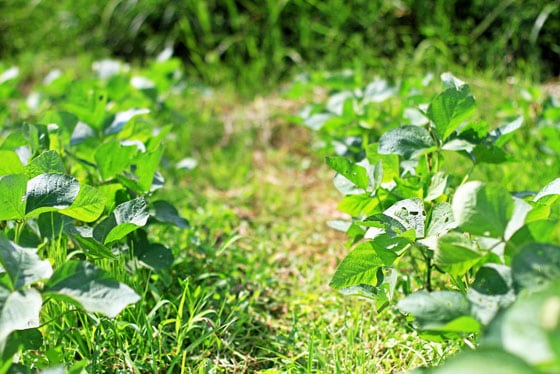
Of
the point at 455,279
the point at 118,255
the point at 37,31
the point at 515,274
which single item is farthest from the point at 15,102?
the point at 515,274

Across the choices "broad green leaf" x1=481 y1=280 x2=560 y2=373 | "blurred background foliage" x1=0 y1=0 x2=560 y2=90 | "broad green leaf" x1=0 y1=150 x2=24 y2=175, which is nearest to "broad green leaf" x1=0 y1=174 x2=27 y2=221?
"broad green leaf" x1=0 y1=150 x2=24 y2=175

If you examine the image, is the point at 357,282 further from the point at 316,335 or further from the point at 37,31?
the point at 37,31

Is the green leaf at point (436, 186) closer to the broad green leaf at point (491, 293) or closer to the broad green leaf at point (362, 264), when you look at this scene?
the broad green leaf at point (362, 264)

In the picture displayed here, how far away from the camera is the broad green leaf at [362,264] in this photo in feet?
3.74

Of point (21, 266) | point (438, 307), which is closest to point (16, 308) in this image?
point (21, 266)

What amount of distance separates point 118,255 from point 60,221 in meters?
0.16

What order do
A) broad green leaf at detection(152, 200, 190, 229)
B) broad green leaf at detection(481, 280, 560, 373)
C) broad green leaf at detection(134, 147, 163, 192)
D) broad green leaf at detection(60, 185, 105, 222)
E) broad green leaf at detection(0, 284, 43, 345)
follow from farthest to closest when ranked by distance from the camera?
1. broad green leaf at detection(152, 200, 190, 229)
2. broad green leaf at detection(134, 147, 163, 192)
3. broad green leaf at detection(60, 185, 105, 222)
4. broad green leaf at detection(0, 284, 43, 345)
5. broad green leaf at detection(481, 280, 560, 373)

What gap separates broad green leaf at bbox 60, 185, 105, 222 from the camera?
1160 mm

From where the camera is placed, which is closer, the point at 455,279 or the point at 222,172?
the point at 455,279

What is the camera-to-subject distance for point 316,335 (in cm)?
146

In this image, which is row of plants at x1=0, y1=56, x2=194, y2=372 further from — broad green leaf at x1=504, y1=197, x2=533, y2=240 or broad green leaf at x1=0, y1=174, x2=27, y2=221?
broad green leaf at x1=504, y1=197, x2=533, y2=240

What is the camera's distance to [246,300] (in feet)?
5.34

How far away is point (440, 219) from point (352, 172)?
27 centimetres

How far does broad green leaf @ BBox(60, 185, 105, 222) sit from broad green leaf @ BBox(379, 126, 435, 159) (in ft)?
2.08
